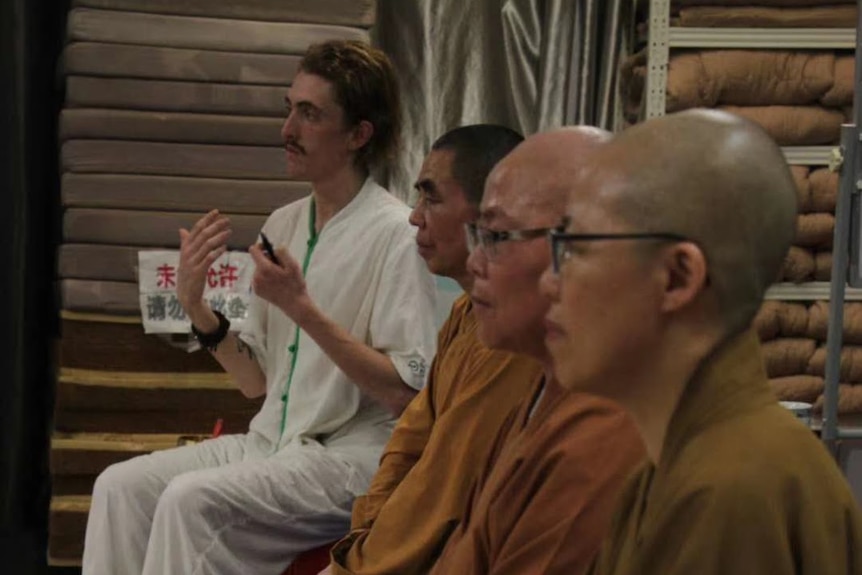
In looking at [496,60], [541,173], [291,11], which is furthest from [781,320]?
[541,173]

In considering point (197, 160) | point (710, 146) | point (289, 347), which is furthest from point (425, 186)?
point (197, 160)

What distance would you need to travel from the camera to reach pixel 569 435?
163 centimetres

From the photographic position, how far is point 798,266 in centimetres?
395

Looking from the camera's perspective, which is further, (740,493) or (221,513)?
(221,513)

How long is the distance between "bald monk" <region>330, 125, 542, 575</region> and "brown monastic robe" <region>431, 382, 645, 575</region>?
0.23 m

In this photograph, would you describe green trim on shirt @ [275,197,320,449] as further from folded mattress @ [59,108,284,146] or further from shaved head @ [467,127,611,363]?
shaved head @ [467,127,611,363]

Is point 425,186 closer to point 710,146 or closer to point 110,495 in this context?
point 110,495

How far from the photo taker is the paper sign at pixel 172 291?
3682mm

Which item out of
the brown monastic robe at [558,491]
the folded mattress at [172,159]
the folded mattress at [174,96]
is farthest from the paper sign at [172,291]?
the brown monastic robe at [558,491]

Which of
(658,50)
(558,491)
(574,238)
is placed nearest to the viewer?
(574,238)

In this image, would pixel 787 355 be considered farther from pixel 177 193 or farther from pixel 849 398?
pixel 177 193

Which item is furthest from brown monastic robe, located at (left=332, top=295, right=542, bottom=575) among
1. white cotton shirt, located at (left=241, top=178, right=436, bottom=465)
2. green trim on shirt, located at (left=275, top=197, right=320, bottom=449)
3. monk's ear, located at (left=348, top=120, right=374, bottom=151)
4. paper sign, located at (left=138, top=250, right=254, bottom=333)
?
paper sign, located at (left=138, top=250, right=254, bottom=333)

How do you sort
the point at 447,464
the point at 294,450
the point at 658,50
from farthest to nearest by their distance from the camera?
the point at 658,50, the point at 294,450, the point at 447,464

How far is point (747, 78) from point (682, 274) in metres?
2.75
